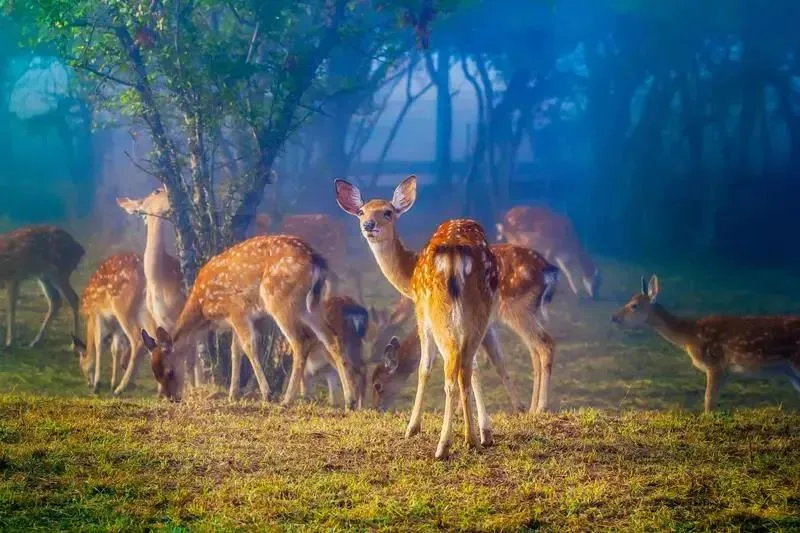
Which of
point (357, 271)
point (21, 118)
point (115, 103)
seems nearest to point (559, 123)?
point (357, 271)

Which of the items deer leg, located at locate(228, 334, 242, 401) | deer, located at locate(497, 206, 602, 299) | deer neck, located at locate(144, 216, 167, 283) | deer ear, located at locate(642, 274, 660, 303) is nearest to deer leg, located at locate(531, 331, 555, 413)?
deer ear, located at locate(642, 274, 660, 303)

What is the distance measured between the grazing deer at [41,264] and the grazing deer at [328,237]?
2.41m

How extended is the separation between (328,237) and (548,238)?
349cm

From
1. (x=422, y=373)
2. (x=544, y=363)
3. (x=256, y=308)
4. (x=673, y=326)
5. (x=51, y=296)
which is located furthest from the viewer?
(x=51, y=296)

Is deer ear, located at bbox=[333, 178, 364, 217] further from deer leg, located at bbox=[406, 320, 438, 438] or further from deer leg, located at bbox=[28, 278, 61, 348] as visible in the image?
deer leg, located at bbox=[28, 278, 61, 348]

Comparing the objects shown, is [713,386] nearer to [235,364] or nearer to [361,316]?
[361,316]

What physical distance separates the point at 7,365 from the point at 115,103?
2885 mm

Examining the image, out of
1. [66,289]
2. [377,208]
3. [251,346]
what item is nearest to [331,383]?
[251,346]

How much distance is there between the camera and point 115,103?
28.0ft

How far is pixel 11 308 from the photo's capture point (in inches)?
396

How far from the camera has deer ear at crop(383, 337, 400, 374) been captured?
7.82 metres

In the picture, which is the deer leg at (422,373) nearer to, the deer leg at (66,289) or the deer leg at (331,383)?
the deer leg at (331,383)

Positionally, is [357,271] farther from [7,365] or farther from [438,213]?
[7,365]

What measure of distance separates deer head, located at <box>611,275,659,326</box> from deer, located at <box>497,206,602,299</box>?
436cm
